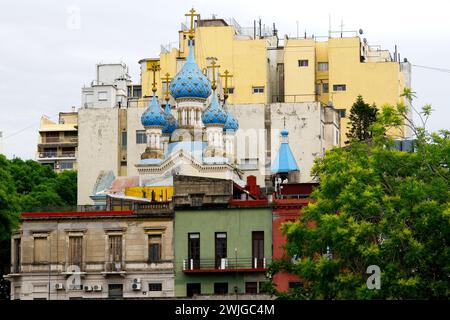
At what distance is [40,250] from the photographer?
69500 mm

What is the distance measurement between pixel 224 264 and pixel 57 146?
305 feet

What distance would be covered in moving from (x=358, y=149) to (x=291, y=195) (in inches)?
629

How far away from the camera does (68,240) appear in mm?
69250

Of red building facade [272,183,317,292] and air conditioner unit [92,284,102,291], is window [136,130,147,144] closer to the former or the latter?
air conditioner unit [92,284,102,291]

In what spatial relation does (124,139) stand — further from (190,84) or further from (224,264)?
(224,264)

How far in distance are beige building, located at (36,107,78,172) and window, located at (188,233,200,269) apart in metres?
89.0

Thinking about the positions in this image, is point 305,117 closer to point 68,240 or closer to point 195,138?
point 195,138

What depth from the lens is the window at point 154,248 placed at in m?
68.3

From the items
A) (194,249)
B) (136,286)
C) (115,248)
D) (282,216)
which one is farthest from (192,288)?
(282,216)

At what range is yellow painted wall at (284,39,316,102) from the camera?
119312mm

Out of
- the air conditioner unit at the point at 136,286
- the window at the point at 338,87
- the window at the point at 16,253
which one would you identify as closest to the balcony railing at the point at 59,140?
the window at the point at 338,87

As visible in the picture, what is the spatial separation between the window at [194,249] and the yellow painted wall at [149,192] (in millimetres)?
10668

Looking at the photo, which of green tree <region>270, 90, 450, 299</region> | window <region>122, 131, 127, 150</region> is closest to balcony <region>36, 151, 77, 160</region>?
window <region>122, 131, 127, 150</region>
